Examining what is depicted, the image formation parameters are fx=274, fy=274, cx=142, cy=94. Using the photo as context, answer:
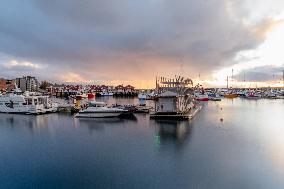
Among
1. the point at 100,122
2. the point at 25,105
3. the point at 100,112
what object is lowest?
the point at 100,122

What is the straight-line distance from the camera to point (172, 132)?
3447 centimetres

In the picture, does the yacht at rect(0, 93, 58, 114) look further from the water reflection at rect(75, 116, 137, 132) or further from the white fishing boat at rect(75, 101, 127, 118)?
the water reflection at rect(75, 116, 137, 132)

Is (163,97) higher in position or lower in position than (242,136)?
higher

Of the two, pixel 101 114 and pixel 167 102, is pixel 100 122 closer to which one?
pixel 101 114

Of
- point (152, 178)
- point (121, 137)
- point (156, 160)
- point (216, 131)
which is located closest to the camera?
point (152, 178)

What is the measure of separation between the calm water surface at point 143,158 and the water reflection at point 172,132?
11cm

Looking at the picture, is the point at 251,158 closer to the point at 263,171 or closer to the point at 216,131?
the point at 263,171

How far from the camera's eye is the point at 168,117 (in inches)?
1786

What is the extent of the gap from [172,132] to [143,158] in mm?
12601

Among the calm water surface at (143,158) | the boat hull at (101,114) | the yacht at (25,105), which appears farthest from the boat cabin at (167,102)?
the yacht at (25,105)

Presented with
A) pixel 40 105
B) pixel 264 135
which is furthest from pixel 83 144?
pixel 40 105

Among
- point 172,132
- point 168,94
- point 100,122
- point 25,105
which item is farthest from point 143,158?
point 25,105

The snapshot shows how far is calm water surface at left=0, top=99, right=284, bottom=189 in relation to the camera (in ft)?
57.7

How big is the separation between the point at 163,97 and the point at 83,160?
24.7 metres
